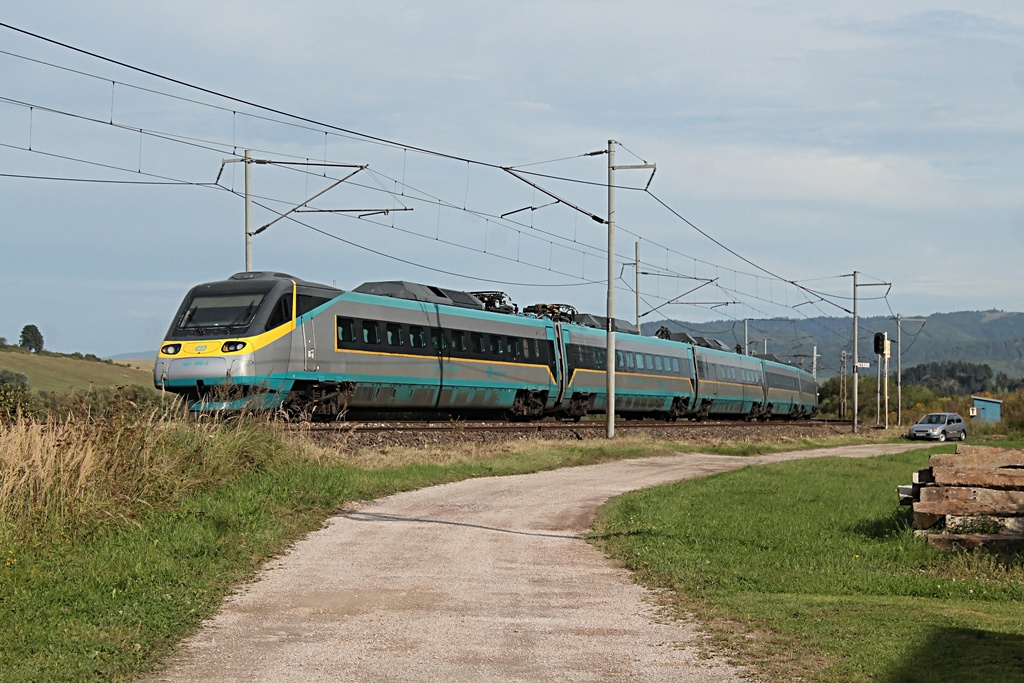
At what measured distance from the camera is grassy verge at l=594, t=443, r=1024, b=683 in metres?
8.30

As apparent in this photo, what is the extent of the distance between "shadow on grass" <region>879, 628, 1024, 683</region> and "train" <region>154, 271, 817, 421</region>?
13.3m

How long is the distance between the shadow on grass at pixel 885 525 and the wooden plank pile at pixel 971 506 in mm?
425

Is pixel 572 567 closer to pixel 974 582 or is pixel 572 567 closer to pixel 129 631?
pixel 974 582

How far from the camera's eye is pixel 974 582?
38.7 feet

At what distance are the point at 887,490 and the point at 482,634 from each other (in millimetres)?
13626

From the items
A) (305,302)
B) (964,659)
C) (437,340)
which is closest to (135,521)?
(964,659)

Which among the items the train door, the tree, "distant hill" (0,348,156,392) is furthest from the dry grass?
the tree

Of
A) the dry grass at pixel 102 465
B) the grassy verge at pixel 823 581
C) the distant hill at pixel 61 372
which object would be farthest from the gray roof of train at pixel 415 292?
the distant hill at pixel 61 372

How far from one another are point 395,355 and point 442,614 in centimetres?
2084

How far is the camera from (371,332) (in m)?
29.8

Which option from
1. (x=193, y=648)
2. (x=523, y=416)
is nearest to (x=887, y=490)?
(x=193, y=648)

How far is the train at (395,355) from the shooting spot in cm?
2522

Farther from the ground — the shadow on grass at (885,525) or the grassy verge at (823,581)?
the shadow on grass at (885,525)

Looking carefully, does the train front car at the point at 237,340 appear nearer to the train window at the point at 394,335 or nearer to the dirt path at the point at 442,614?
the train window at the point at 394,335
